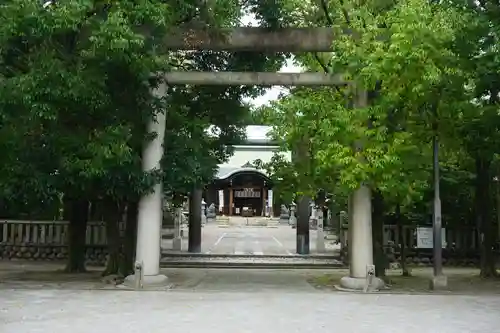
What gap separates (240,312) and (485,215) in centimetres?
990

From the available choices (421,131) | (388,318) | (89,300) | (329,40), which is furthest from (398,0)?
(89,300)

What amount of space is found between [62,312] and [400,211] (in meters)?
13.1

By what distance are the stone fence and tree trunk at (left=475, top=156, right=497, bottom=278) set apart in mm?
12100

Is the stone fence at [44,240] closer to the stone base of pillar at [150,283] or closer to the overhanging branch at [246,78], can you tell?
the stone base of pillar at [150,283]

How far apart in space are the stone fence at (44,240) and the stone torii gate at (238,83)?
6956 millimetres

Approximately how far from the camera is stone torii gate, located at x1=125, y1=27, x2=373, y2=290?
14.1 metres

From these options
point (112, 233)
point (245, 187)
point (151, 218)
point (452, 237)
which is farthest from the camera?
point (245, 187)

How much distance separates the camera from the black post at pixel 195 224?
2503cm

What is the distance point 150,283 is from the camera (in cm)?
1401

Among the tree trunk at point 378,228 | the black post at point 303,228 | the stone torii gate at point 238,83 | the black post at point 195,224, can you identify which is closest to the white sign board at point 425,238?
the black post at point 303,228

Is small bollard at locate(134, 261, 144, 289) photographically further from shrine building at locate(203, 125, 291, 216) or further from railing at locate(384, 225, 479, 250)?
shrine building at locate(203, 125, 291, 216)

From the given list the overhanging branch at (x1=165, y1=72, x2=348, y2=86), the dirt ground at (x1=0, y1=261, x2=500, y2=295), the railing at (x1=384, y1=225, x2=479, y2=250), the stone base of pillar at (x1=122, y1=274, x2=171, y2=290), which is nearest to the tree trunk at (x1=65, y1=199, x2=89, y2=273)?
the dirt ground at (x1=0, y1=261, x2=500, y2=295)

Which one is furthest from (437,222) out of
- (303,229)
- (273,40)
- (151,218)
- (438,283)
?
(303,229)

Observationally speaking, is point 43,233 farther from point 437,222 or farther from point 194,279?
point 437,222
